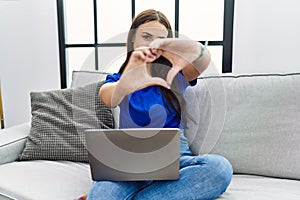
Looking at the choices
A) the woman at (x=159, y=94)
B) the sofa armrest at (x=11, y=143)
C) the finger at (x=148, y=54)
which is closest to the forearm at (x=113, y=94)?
the woman at (x=159, y=94)

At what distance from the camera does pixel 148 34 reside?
2.41 feet

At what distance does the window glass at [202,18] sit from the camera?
66.8 inches

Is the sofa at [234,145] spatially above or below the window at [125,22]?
below

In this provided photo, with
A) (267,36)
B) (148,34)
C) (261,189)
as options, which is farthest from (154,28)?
(267,36)

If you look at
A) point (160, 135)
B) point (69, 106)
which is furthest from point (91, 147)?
point (69, 106)

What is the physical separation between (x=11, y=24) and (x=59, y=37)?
0.40 metres

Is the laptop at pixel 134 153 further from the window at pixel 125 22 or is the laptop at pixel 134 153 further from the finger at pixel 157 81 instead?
the window at pixel 125 22

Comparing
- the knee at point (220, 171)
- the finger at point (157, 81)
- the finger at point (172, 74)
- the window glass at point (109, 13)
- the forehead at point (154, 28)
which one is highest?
the window glass at point (109, 13)

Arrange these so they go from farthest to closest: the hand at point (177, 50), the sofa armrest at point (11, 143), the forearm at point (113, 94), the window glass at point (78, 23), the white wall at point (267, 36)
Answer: the window glass at point (78, 23) < the white wall at point (267, 36) < the sofa armrest at point (11, 143) < the forearm at point (113, 94) < the hand at point (177, 50)

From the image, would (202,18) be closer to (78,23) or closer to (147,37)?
(78,23)

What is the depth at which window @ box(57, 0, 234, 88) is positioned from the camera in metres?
1.68

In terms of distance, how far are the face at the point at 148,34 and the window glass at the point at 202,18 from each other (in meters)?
0.93

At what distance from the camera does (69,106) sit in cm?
140

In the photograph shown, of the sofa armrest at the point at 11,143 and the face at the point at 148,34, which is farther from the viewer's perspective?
the sofa armrest at the point at 11,143
